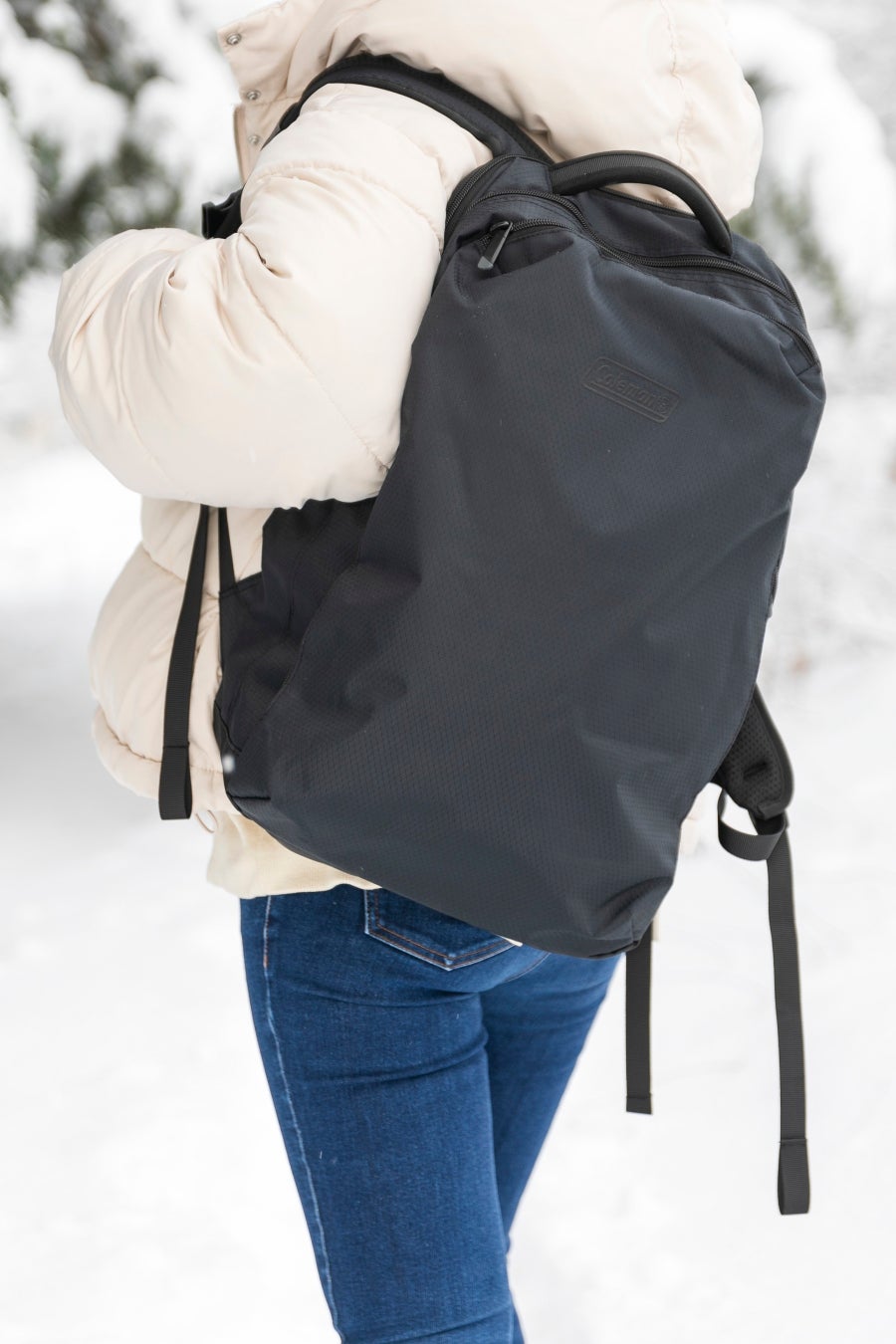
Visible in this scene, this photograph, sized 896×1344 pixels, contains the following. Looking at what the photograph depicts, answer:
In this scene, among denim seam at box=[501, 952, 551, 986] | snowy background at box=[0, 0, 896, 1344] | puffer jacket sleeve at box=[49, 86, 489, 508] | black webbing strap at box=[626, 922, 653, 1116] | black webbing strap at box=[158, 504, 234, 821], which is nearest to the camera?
puffer jacket sleeve at box=[49, 86, 489, 508]

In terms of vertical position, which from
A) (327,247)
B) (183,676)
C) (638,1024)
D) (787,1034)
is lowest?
(638,1024)

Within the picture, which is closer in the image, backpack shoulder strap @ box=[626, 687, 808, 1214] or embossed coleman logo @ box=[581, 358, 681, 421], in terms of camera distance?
embossed coleman logo @ box=[581, 358, 681, 421]

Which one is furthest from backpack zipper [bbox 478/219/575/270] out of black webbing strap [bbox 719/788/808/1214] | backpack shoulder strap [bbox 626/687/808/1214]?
black webbing strap [bbox 719/788/808/1214]

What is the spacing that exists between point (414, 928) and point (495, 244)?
0.48 metres

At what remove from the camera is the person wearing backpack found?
76 cm

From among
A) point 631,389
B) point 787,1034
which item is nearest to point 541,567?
point 631,389

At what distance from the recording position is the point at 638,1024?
120 cm

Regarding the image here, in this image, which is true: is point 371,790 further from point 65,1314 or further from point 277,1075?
point 65,1314

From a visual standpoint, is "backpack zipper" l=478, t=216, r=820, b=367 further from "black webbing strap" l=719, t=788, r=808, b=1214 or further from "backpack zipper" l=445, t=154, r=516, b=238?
"black webbing strap" l=719, t=788, r=808, b=1214

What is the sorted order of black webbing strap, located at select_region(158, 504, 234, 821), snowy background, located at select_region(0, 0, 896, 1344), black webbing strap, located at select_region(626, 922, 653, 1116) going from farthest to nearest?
snowy background, located at select_region(0, 0, 896, 1344) < black webbing strap, located at select_region(626, 922, 653, 1116) < black webbing strap, located at select_region(158, 504, 234, 821)

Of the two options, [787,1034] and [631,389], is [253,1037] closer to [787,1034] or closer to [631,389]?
[787,1034]

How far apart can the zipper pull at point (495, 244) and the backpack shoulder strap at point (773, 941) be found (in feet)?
1.25

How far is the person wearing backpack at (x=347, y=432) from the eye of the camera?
76 centimetres

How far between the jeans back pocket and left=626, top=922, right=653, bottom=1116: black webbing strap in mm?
256
